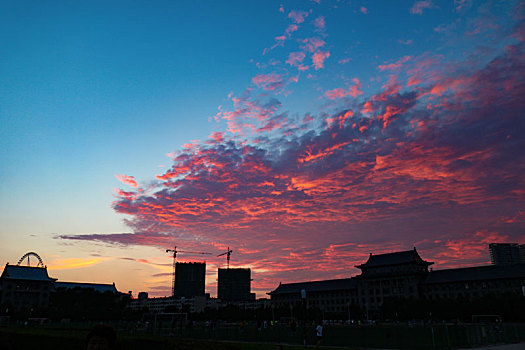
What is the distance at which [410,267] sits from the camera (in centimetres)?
14338

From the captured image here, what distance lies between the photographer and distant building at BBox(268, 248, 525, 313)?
12312cm

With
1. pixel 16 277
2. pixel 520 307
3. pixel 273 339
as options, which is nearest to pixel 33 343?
pixel 273 339

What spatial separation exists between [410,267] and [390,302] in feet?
97.0

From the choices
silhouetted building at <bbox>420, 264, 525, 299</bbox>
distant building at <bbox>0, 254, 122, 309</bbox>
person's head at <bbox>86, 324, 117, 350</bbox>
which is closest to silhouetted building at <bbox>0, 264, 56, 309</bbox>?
distant building at <bbox>0, 254, 122, 309</bbox>

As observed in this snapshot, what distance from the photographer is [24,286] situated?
18950cm

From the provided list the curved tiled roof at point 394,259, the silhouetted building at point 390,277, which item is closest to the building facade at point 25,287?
the silhouetted building at point 390,277

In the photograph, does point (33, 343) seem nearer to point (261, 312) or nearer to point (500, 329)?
point (500, 329)

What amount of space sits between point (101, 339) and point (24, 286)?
724 ft

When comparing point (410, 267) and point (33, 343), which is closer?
point (33, 343)

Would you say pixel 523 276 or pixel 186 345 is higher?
pixel 523 276

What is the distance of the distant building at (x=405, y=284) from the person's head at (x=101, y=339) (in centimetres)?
12376

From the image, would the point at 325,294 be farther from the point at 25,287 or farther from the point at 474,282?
the point at 25,287

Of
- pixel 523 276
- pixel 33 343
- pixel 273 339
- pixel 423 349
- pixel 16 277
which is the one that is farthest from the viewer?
pixel 16 277

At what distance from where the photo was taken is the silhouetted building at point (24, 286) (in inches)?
7264
